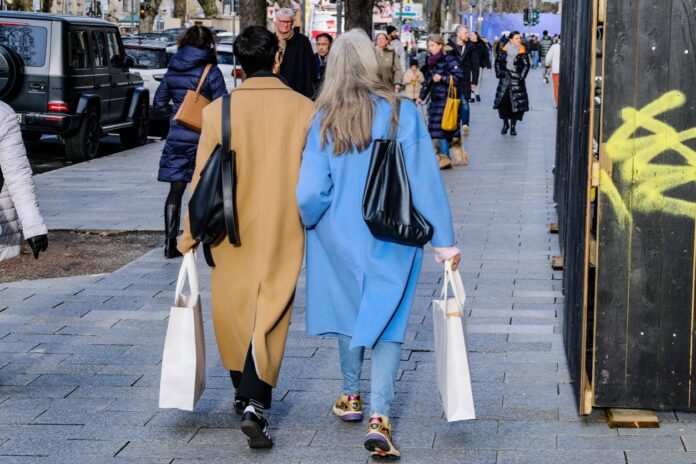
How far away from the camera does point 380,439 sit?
4766mm

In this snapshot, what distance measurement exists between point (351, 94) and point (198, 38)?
451 cm

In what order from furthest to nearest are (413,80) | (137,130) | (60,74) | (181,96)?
(413,80) → (137,130) → (60,74) → (181,96)

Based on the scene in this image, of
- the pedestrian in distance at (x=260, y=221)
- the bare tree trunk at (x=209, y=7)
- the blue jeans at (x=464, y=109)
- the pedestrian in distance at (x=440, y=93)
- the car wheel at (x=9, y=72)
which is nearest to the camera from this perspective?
the pedestrian in distance at (x=260, y=221)

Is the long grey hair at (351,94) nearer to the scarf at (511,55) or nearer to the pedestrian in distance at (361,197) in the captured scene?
the pedestrian in distance at (361,197)

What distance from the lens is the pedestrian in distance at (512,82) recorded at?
795 inches

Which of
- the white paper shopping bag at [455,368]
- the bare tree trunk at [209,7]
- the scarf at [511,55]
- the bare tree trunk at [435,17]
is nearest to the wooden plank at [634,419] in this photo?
the white paper shopping bag at [455,368]

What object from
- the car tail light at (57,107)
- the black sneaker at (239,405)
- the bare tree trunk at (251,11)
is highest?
the bare tree trunk at (251,11)

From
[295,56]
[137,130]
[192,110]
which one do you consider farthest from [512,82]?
[192,110]

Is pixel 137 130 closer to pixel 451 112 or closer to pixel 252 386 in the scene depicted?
pixel 451 112

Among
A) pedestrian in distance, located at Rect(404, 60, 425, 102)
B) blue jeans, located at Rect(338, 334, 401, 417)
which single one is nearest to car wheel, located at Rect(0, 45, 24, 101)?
pedestrian in distance, located at Rect(404, 60, 425, 102)

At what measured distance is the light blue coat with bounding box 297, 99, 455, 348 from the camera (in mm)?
4809

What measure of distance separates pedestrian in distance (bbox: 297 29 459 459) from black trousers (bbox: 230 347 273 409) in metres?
0.40

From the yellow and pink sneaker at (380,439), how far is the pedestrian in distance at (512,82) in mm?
15714

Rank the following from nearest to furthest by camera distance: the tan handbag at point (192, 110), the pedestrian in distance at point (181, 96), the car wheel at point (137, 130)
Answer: the tan handbag at point (192, 110) < the pedestrian in distance at point (181, 96) < the car wheel at point (137, 130)
